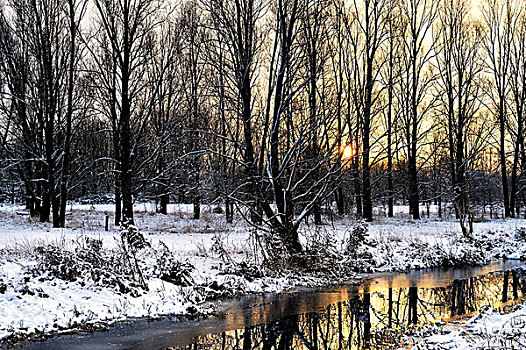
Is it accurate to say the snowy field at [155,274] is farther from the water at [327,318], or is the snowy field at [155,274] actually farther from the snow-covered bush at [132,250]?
the water at [327,318]

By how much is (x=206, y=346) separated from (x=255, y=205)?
7.68 m

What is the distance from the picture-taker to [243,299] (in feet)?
40.8

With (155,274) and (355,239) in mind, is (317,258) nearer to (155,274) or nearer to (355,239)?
(355,239)

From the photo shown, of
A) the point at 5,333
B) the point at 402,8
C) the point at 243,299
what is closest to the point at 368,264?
the point at 243,299

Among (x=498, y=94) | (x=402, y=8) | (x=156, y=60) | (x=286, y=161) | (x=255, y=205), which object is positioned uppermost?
(x=402, y=8)

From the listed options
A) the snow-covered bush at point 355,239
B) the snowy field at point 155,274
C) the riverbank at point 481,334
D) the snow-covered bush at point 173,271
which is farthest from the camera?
the snow-covered bush at point 355,239

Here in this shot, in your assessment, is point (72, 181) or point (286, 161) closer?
point (286, 161)

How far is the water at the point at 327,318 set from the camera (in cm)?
880

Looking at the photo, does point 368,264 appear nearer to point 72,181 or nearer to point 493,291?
point 493,291

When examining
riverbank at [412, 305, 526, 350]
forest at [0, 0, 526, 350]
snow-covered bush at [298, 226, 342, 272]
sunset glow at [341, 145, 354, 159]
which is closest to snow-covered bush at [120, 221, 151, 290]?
forest at [0, 0, 526, 350]

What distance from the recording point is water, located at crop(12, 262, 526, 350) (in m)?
8.80

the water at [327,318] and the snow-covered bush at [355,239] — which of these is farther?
the snow-covered bush at [355,239]

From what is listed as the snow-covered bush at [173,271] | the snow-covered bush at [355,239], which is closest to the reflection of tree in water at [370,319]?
the snow-covered bush at [355,239]

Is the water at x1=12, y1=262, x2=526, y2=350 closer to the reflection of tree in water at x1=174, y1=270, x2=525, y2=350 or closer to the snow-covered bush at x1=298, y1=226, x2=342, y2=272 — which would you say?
the reflection of tree in water at x1=174, y1=270, x2=525, y2=350
